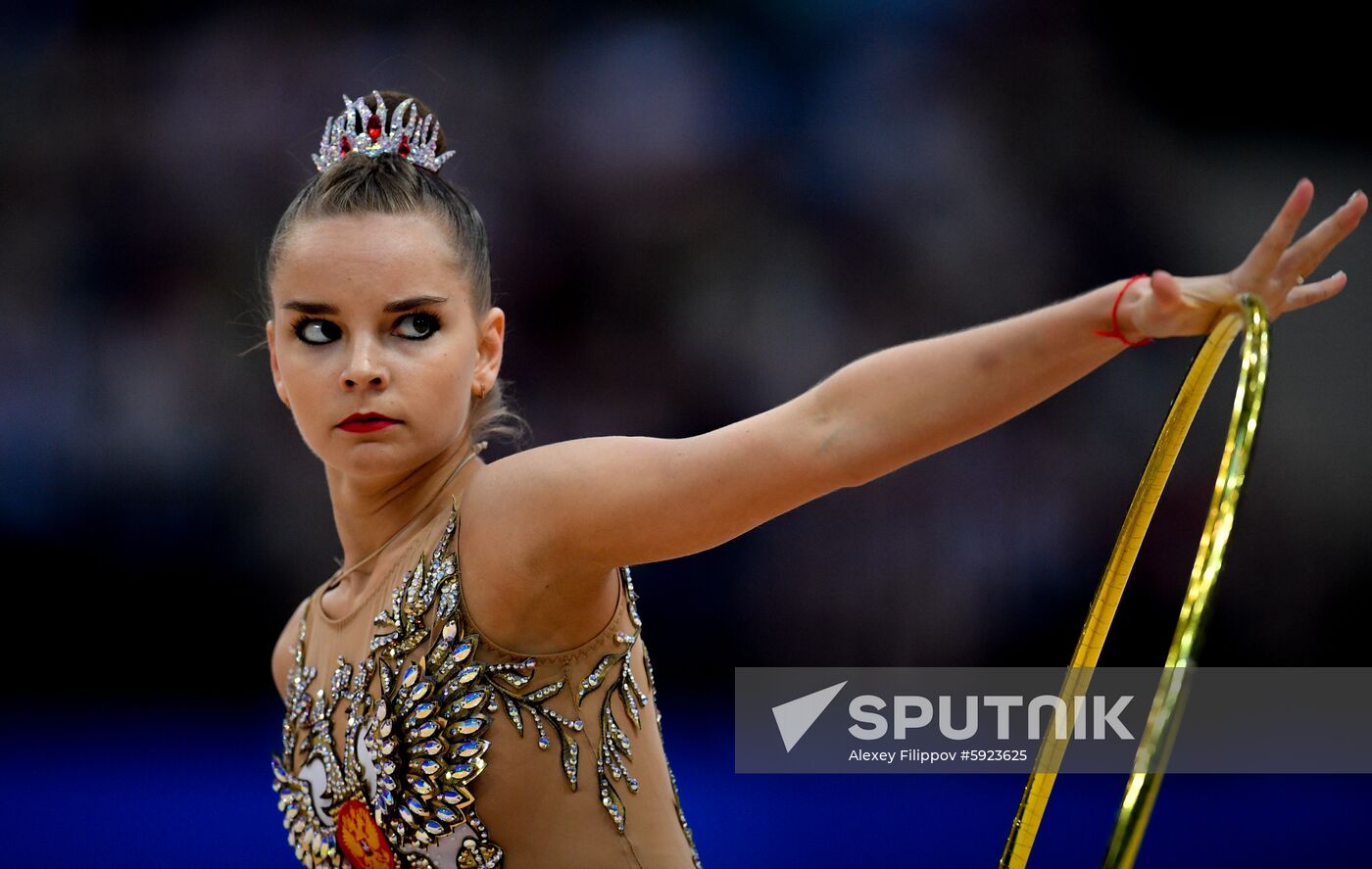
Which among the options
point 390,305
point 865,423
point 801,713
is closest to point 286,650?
point 390,305

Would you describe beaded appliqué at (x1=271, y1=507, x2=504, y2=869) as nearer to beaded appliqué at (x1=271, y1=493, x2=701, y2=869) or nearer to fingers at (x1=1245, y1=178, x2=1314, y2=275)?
beaded appliqué at (x1=271, y1=493, x2=701, y2=869)

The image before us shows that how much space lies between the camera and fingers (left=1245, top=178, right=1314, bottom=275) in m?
1.07

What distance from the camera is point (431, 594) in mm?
1530

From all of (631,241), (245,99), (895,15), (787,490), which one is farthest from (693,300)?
(787,490)

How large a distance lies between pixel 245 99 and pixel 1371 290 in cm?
294

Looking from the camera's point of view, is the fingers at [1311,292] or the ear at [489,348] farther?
the ear at [489,348]

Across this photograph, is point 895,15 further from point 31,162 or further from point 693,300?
point 31,162

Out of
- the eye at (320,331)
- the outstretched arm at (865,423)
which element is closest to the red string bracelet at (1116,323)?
the outstretched arm at (865,423)

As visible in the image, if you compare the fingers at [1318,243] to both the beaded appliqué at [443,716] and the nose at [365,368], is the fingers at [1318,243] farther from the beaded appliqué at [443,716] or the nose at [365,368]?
the nose at [365,368]

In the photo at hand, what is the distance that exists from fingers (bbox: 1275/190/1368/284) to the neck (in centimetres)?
95

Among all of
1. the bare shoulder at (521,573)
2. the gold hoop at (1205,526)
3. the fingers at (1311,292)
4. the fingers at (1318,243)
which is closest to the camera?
the gold hoop at (1205,526)

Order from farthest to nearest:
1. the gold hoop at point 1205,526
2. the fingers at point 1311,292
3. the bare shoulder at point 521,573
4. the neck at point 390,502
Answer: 1. the neck at point 390,502
2. the bare shoulder at point 521,573
3. the fingers at point 1311,292
4. the gold hoop at point 1205,526

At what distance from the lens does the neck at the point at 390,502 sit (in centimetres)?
170

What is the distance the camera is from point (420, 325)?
5.38 feet
